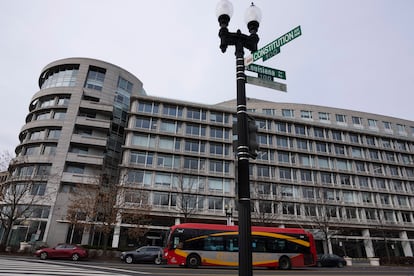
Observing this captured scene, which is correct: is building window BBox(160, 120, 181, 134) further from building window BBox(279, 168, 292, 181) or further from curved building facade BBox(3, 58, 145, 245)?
building window BBox(279, 168, 292, 181)

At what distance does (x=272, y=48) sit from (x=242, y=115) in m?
1.57

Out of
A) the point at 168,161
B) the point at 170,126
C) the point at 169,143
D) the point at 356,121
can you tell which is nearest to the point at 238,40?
the point at 168,161

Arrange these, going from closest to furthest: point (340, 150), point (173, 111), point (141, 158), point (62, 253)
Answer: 1. point (62, 253)
2. point (141, 158)
3. point (173, 111)
4. point (340, 150)

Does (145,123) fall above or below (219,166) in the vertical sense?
above

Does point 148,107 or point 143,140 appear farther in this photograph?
point 148,107

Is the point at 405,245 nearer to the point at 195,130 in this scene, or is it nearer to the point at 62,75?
the point at 195,130

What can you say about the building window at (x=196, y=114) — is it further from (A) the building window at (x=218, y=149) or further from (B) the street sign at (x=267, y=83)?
(B) the street sign at (x=267, y=83)

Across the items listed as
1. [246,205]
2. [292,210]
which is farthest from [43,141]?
[246,205]

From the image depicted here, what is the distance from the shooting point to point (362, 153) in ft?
170

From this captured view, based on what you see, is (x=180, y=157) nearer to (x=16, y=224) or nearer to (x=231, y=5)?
(x=16, y=224)

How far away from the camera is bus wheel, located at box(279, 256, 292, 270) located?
63.1 ft

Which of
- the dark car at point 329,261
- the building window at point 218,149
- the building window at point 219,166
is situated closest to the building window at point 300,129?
the building window at point 218,149

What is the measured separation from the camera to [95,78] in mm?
43531

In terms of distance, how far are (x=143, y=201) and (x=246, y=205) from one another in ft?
106
